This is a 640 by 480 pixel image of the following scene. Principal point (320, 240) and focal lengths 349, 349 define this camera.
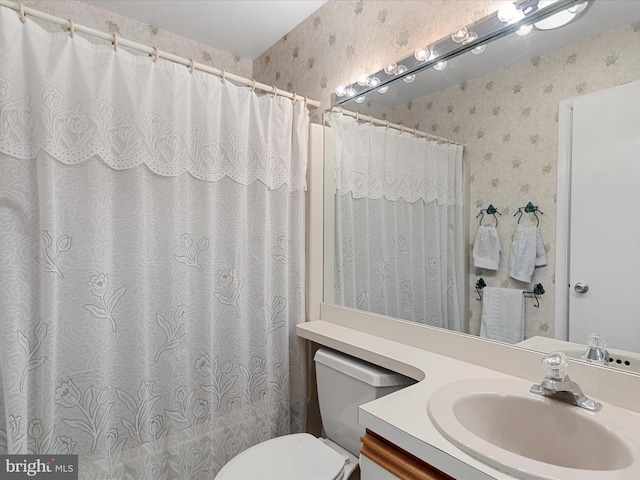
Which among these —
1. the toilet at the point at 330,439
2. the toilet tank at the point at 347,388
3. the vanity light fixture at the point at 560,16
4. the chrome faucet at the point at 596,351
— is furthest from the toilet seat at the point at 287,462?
the vanity light fixture at the point at 560,16

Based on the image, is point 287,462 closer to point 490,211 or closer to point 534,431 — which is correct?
point 534,431

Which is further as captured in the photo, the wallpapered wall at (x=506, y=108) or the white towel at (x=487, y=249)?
the white towel at (x=487, y=249)

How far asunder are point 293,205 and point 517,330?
1.07 metres

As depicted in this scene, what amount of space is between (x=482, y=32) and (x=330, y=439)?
1699mm

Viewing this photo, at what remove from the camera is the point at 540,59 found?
3.59 ft

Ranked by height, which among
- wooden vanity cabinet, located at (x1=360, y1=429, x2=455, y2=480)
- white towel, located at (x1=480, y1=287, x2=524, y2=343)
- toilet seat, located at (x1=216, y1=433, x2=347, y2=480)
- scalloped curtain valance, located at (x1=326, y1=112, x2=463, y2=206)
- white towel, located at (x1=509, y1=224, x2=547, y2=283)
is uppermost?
scalloped curtain valance, located at (x1=326, y1=112, x2=463, y2=206)

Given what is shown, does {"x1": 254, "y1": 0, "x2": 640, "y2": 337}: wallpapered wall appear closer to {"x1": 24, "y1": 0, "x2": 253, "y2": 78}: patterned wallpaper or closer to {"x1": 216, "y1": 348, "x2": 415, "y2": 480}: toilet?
{"x1": 216, "y1": 348, "x2": 415, "y2": 480}: toilet

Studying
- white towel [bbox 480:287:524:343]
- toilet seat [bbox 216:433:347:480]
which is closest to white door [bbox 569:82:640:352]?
white towel [bbox 480:287:524:343]

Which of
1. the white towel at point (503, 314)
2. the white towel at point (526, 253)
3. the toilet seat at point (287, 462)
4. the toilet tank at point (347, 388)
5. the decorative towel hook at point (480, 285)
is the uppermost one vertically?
the white towel at point (526, 253)

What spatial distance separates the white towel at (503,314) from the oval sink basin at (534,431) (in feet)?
0.55

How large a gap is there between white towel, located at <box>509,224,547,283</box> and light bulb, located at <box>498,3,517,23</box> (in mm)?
680

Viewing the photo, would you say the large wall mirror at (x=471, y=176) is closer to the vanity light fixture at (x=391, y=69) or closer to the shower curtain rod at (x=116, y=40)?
the vanity light fixture at (x=391, y=69)

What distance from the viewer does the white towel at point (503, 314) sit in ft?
3.76

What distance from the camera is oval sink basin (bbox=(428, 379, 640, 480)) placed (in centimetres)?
65
